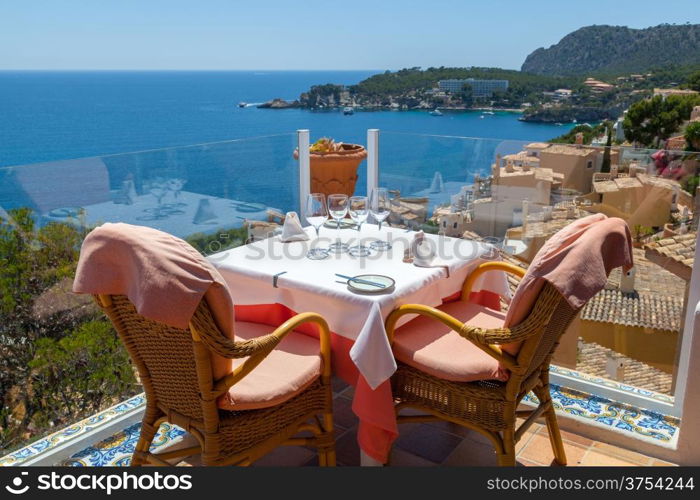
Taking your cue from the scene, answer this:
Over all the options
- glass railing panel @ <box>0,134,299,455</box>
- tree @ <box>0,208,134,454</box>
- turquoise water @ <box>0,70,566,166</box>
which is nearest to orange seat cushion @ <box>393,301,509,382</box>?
glass railing panel @ <box>0,134,299,455</box>

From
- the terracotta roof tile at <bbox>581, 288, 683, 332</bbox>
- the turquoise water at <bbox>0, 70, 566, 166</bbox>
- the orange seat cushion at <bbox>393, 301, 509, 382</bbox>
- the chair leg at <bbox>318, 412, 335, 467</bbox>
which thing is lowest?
the turquoise water at <bbox>0, 70, 566, 166</bbox>

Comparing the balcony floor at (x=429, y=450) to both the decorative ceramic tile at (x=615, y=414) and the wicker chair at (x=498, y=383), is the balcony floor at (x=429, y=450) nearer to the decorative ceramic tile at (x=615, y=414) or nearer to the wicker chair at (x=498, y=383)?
the decorative ceramic tile at (x=615, y=414)

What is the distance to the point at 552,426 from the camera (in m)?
2.39

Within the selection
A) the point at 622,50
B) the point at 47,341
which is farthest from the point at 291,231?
the point at 622,50

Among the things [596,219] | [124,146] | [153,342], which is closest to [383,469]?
[153,342]

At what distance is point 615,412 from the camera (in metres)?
2.78

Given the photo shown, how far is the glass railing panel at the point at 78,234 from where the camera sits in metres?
3.17

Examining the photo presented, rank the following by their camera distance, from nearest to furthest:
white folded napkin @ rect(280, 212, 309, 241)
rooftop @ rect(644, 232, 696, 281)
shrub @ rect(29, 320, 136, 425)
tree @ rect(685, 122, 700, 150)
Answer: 1. rooftop @ rect(644, 232, 696, 281)
2. white folded napkin @ rect(280, 212, 309, 241)
3. shrub @ rect(29, 320, 136, 425)
4. tree @ rect(685, 122, 700, 150)

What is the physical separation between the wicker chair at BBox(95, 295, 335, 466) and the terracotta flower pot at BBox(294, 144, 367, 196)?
2792 millimetres

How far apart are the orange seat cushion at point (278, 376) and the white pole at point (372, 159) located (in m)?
2.61

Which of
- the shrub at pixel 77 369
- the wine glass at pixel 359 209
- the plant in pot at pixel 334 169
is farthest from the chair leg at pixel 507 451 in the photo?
the plant in pot at pixel 334 169

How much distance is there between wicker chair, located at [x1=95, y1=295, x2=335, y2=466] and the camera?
1.74 m

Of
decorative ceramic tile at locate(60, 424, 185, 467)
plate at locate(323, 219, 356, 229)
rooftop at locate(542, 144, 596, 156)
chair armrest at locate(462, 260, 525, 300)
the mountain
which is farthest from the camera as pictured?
the mountain

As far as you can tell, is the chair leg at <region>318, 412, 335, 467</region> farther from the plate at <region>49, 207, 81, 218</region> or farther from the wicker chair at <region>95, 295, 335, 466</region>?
the plate at <region>49, 207, 81, 218</region>
